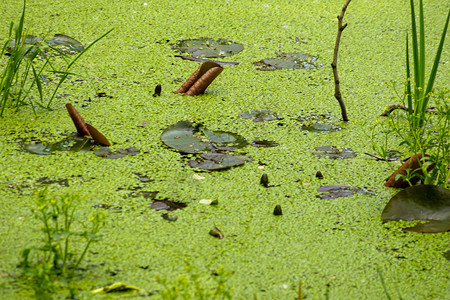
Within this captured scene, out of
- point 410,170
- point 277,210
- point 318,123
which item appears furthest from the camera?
point 318,123

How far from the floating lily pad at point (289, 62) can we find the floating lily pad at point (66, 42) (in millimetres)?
959

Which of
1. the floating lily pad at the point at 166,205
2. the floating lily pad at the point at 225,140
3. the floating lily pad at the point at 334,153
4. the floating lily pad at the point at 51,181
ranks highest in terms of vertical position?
the floating lily pad at the point at 334,153

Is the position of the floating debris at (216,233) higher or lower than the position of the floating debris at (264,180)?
lower

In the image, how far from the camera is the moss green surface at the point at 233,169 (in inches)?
50.1

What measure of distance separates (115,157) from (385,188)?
3.13ft

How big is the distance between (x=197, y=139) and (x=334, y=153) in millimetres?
532

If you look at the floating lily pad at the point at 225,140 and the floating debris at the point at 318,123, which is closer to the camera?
the floating lily pad at the point at 225,140

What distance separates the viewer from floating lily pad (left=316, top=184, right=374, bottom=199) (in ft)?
5.45

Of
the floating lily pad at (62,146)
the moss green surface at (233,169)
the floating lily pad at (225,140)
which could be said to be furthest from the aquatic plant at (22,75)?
the floating lily pad at (225,140)

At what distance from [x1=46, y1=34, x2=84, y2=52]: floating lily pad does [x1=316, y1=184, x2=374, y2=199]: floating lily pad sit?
1646 mm

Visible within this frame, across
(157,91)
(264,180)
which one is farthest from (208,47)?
(264,180)

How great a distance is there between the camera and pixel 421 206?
5.03 ft

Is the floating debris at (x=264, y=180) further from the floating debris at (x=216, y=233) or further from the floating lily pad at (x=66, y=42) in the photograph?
the floating lily pad at (x=66, y=42)

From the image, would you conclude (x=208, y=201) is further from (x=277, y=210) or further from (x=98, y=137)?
(x=98, y=137)
